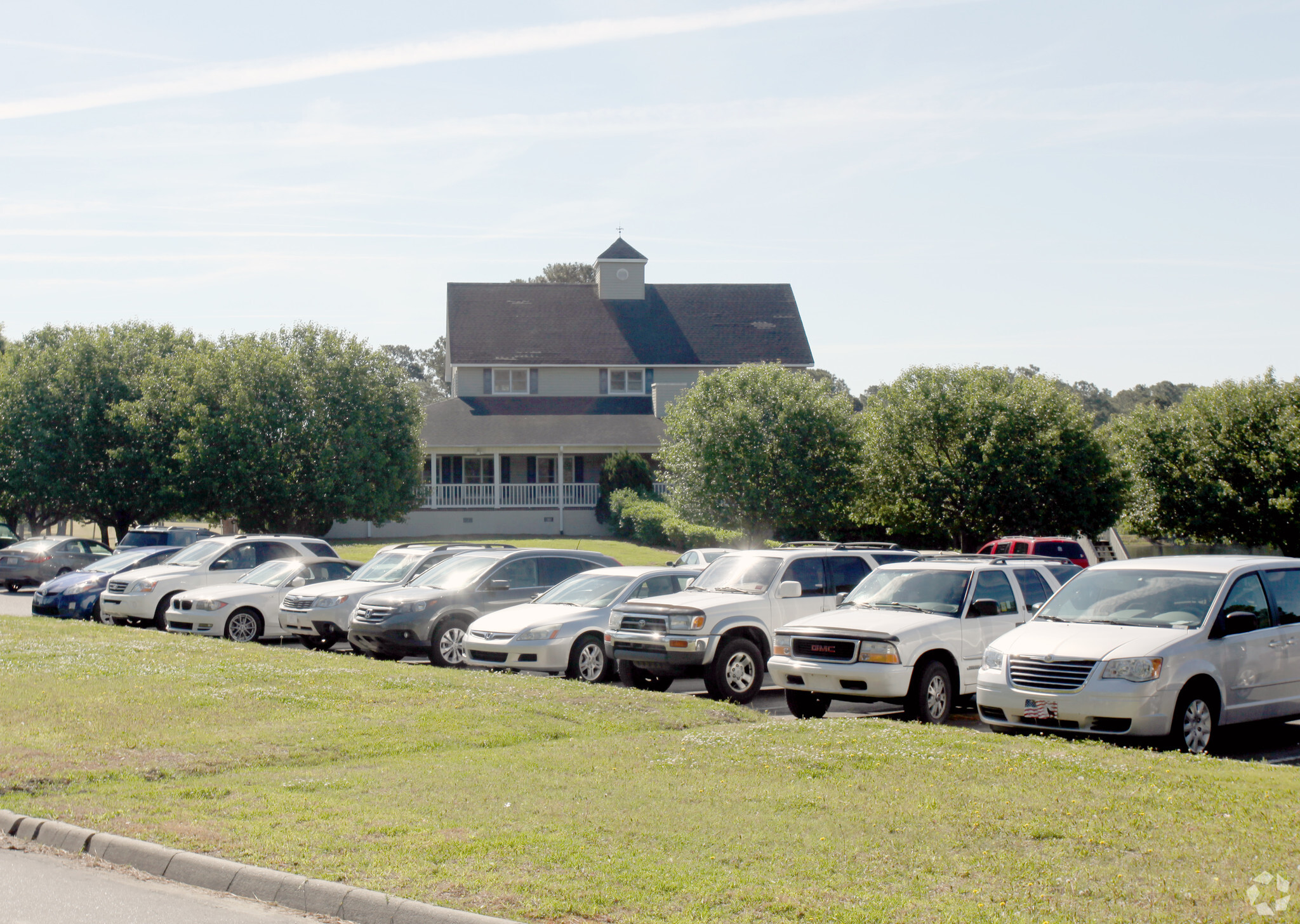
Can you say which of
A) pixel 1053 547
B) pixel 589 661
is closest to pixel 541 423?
pixel 1053 547

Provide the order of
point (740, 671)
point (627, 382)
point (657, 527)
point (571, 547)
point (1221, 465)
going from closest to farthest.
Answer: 1. point (740, 671)
2. point (1221, 465)
3. point (571, 547)
4. point (657, 527)
5. point (627, 382)

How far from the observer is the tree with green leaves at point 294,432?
35219mm

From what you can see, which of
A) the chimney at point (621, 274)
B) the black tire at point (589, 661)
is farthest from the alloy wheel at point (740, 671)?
the chimney at point (621, 274)

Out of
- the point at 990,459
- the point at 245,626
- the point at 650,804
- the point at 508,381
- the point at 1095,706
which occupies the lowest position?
the point at 650,804

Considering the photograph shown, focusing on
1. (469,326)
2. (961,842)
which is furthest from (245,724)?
(469,326)

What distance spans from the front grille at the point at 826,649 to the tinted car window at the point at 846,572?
281 centimetres

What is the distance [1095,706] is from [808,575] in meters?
5.24

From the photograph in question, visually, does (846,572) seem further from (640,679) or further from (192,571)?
(192,571)

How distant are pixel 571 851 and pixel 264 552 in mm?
17694

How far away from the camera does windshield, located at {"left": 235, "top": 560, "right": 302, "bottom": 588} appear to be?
2084cm

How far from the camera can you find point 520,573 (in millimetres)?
18109

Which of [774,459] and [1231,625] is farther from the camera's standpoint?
[774,459]

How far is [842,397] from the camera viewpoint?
36.6 metres

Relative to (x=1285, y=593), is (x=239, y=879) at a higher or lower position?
lower
